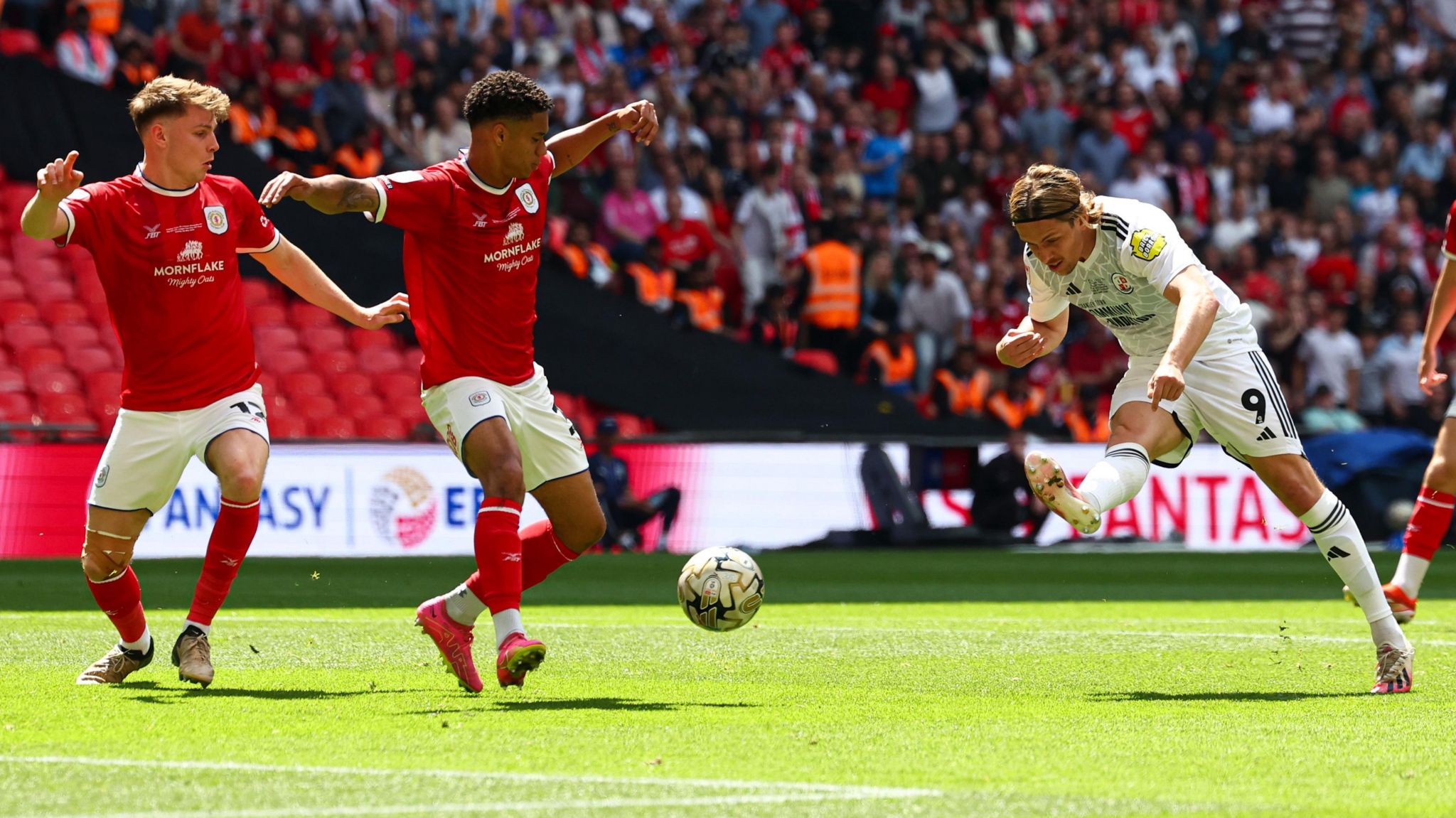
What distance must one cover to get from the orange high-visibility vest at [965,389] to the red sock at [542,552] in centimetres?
1298

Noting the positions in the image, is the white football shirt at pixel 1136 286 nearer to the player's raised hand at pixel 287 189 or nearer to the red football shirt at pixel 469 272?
the red football shirt at pixel 469 272

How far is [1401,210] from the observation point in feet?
79.1

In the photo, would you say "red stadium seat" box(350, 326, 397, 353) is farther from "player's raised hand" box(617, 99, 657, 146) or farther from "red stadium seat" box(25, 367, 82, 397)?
"player's raised hand" box(617, 99, 657, 146)

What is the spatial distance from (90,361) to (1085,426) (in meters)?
9.51

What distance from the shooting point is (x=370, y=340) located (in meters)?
20.2

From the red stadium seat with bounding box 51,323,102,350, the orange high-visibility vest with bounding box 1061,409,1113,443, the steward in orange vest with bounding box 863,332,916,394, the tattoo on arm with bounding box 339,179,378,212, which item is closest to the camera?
the tattoo on arm with bounding box 339,179,378,212

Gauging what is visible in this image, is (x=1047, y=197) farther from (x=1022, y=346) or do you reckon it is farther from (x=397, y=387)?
(x=397, y=387)

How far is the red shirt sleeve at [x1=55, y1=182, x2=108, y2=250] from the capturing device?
738cm

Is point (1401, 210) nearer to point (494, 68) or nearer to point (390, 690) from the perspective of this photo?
point (494, 68)

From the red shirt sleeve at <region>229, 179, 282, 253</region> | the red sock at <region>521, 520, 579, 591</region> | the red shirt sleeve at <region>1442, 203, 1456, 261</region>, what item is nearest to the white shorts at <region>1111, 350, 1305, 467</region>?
the red shirt sleeve at <region>1442, 203, 1456, 261</region>

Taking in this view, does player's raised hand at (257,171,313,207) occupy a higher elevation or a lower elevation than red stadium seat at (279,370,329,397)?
higher

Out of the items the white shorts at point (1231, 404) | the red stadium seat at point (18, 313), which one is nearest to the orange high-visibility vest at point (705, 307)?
the red stadium seat at point (18, 313)

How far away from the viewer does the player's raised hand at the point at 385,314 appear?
7906mm

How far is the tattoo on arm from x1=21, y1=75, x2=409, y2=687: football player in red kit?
0.74m
